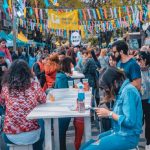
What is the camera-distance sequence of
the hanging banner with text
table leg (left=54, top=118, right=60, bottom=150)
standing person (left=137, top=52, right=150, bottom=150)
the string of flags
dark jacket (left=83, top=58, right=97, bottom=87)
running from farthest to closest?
the string of flags, the hanging banner with text, dark jacket (left=83, top=58, right=97, bottom=87), standing person (left=137, top=52, right=150, bottom=150), table leg (left=54, top=118, right=60, bottom=150)

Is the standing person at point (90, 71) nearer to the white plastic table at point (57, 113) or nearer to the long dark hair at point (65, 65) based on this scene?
the long dark hair at point (65, 65)

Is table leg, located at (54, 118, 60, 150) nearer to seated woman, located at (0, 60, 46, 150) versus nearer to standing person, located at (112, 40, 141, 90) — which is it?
seated woman, located at (0, 60, 46, 150)

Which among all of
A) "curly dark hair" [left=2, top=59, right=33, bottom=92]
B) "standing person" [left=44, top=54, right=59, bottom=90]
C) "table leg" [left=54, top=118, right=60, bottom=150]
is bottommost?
"table leg" [left=54, top=118, right=60, bottom=150]

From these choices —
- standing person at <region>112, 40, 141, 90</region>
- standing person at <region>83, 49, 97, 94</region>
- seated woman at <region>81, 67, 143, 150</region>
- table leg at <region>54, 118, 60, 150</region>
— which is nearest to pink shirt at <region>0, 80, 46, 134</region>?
table leg at <region>54, 118, 60, 150</region>

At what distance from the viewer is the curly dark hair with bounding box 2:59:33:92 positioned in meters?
6.13

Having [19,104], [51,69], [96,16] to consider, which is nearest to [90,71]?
[51,69]

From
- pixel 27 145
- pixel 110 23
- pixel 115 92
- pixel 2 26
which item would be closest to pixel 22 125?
pixel 27 145

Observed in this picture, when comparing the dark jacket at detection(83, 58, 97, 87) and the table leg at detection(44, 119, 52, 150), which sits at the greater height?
the dark jacket at detection(83, 58, 97, 87)

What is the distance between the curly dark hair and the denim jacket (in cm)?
175

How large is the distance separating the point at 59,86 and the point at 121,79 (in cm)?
350

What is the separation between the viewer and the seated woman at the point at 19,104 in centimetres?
615

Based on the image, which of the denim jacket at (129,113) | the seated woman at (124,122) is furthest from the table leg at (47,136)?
the denim jacket at (129,113)

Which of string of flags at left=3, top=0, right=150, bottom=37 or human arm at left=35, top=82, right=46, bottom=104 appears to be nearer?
human arm at left=35, top=82, right=46, bottom=104

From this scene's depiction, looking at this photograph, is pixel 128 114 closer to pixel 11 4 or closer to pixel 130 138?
pixel 130 138
